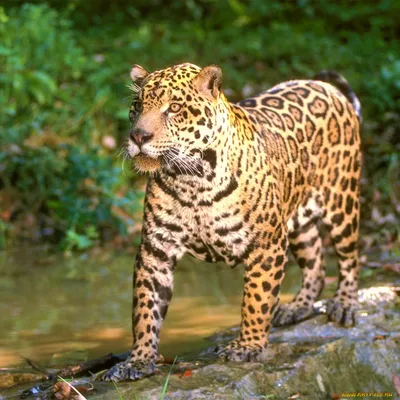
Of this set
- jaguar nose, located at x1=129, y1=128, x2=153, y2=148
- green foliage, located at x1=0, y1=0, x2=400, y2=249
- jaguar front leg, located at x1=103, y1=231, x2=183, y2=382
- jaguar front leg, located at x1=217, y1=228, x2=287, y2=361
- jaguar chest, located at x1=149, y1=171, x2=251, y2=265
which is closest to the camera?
jaguar nose, located at x1=129, y1=128, x2=153, y2=148

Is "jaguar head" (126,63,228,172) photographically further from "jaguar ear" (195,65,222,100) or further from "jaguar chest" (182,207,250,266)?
"jaguar chest" (182,207,250,266)

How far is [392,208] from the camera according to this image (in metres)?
12.4

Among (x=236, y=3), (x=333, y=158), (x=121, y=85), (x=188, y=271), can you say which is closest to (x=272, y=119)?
(x=333, y=158)

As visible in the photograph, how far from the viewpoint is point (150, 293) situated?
20.9ft

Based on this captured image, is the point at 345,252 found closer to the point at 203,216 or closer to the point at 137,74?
the point at 203,216

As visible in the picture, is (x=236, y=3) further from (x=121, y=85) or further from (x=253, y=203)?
(x=253, y=203)

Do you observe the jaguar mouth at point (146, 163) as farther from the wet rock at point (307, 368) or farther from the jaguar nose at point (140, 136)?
the wet rock at point (307, 368)

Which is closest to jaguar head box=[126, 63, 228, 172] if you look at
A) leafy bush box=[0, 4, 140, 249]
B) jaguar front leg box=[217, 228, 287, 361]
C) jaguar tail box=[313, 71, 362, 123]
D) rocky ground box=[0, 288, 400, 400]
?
jaguar front leg box=[217, 228, 287, 361]

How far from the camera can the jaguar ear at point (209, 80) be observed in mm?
5922

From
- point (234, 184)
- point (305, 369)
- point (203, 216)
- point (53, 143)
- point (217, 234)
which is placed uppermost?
point (53, 143)

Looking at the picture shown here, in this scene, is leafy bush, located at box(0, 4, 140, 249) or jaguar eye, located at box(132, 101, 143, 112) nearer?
jaguar eye, located at box(132, 101, 143, 112)

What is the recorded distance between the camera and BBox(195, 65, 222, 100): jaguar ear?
5922 millimetres

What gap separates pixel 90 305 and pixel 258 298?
2862mm

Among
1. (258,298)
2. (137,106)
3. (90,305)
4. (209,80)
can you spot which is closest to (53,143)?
(90,305)
